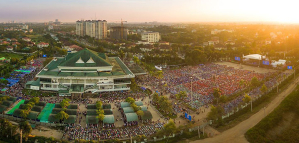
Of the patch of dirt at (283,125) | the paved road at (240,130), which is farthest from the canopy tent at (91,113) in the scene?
the patch of dirt at (283,125)

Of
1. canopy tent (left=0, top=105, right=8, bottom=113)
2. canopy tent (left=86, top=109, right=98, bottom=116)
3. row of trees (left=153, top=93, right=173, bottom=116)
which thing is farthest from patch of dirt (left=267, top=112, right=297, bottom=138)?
canopy tent (left=0, top=105, right=8, bottom=113)

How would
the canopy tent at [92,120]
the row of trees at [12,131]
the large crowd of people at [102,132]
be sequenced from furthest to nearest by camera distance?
1. the canopy tent at [92,120]
2. the large crowd of people at [102,132]
3. the row of trees at [12,131]

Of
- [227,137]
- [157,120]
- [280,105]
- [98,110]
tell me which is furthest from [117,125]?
[280,105]

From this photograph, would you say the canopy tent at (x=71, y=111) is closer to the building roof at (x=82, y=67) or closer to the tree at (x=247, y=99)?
the building roof at (x=82, y=67)

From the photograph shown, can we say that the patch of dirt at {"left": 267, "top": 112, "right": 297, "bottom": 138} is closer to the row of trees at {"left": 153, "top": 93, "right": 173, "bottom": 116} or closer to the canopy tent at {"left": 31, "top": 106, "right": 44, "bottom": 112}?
the row of trees at {"left": 153, "top": 93, "right": 173, "bottom": 116}

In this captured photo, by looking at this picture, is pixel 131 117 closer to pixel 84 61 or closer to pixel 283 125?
pixel 283 125

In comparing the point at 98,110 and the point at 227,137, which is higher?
the point at 98,110

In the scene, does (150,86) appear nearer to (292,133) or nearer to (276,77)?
(292,133)

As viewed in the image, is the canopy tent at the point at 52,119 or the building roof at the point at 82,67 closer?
the canopy tent at the point at 52,119
